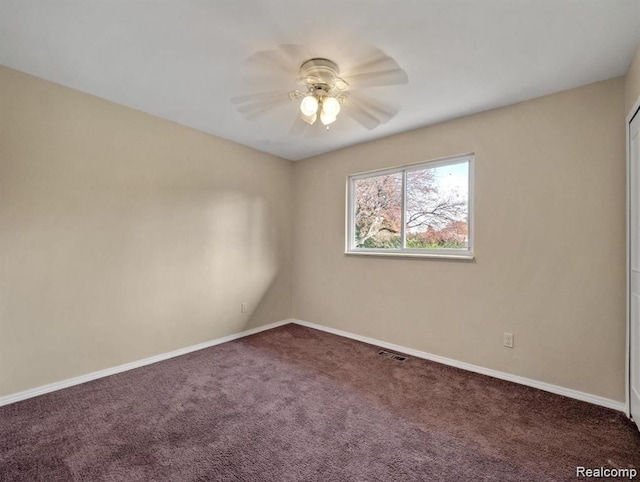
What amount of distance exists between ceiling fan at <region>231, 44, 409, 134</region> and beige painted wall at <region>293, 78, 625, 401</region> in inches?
43.3

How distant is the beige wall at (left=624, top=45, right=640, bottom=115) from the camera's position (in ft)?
5.99

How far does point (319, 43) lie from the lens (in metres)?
1.82

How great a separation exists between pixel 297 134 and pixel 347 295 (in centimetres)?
207

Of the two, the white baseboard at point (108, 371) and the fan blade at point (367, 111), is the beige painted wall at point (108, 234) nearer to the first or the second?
the white baseboard at point (108, 371)

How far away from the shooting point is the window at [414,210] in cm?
295

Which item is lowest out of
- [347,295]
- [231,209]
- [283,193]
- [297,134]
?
[347,295]

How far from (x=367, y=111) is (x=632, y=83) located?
1.84 m

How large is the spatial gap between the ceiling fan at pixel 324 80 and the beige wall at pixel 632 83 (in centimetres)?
140

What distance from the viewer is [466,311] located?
9.18 feet

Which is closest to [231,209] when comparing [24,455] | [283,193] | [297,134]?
[283,193]

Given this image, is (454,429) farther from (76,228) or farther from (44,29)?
(44,29)
